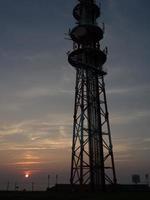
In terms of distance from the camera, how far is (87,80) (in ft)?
178

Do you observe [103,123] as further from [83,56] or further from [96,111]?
[83,56]

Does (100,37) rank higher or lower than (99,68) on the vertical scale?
higher

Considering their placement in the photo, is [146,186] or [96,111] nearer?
[96,111]

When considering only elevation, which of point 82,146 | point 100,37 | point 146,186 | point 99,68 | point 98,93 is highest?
point 100,37

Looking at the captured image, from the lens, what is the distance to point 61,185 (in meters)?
54.9

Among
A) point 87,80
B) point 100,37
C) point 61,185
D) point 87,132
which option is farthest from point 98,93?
point 61,185

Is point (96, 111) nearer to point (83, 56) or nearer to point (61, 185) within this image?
point (83, 56)

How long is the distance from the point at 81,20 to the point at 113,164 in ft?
83.6

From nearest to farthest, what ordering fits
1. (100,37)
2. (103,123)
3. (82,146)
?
1. (82,146)
2. (103,123)
3. (100,37)

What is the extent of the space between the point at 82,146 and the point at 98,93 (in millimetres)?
→ 9683

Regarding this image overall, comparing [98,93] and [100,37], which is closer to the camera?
[98,93]

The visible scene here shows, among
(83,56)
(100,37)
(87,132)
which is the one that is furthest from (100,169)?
(100,37)


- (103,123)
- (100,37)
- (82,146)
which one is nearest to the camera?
(82,146)

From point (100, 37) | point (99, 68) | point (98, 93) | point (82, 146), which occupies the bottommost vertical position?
point (82, 146)
